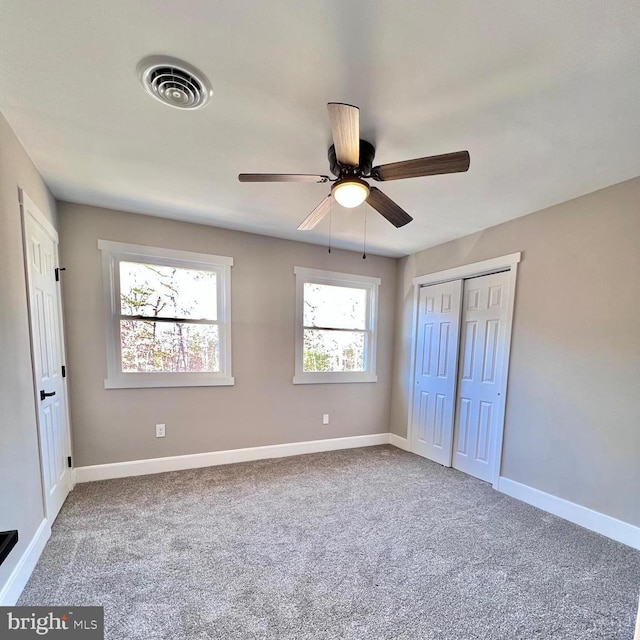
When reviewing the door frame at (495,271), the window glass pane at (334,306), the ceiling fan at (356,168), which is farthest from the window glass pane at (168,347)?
the door frame at (495,271)

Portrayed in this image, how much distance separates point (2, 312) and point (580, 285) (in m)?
3.84

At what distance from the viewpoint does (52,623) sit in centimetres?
135

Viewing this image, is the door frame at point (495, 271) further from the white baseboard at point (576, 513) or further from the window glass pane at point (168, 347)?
the window glass pane at point (168, 347)

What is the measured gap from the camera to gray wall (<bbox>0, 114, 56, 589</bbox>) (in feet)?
5.21

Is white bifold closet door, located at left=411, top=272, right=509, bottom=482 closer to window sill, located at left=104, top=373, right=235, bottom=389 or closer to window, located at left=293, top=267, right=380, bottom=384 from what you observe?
window, located at left=293, top=267, right=380, bottom=384

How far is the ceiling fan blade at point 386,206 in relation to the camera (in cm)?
185

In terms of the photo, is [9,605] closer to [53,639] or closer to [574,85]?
[53,639]

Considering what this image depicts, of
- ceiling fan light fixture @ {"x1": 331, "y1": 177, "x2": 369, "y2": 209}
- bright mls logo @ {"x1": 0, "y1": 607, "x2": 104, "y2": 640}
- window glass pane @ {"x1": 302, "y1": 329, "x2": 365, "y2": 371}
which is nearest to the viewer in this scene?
bright mls logo @ {"x1": 0, "y1": 607, "x2": 104, "y2": 640}

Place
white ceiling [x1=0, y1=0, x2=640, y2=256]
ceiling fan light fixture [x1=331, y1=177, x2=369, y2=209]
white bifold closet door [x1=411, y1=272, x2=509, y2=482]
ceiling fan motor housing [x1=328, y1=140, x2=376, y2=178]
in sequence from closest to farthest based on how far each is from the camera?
white ceiling [x1=0, y1=0, x2=640, y2=256] < ceiling fan light fixture [x1=331, y1=177, x2=369, y2=209] < ceiling fan motor housing [x1=328, y1=140, x2=376, y2=178] < white bifold closet door [x1=411, y1=272, x2=509, y2=482]

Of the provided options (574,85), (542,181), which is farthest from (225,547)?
(542,181)

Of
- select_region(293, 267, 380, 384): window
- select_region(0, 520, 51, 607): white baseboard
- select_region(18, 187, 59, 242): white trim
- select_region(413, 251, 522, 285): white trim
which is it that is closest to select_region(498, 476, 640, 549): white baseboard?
select_region(293, 267, 380, 384): window

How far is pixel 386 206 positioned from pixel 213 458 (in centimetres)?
304

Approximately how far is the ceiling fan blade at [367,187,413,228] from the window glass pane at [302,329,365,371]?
6.67 feet

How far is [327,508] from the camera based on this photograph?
2570mm
